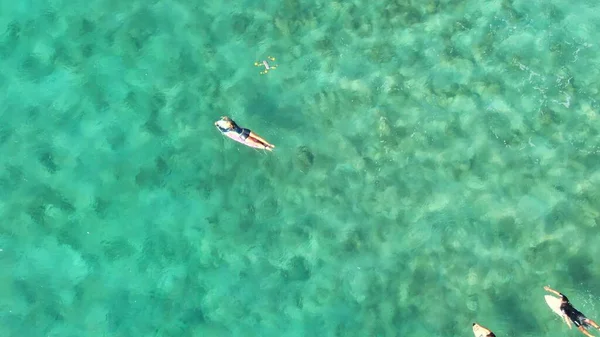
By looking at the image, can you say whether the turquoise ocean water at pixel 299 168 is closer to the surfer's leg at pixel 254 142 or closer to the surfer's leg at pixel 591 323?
the surfer's leg at pixel 254 142

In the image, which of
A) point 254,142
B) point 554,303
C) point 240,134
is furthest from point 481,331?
point 240,134

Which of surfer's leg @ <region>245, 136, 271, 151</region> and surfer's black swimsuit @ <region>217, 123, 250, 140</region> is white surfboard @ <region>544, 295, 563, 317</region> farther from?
surfer's black swimsuit @ <region>217, 123, 250, 140</region>

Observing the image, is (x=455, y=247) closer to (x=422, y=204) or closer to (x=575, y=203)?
(x=422, y=204)

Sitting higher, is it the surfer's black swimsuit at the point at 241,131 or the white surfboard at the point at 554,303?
the surfer's black swimsuit at the point at 241,131

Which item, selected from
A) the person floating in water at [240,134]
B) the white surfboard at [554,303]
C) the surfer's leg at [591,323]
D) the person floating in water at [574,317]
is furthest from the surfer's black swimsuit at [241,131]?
the surfer's leg at [591,323]

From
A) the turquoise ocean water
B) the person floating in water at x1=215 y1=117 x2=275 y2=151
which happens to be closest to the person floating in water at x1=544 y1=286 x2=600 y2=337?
the turquoise ocean water
